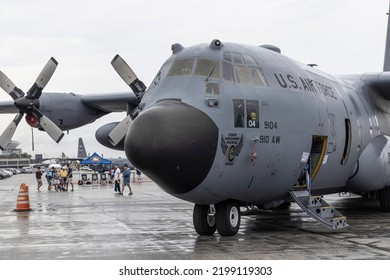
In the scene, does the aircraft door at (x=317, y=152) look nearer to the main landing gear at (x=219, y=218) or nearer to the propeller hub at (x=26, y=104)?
the main landing gear at (x=219, y=218)

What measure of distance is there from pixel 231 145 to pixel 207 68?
1.62m

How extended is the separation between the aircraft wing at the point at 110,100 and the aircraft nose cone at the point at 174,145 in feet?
33.0

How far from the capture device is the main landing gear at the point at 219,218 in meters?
11.3

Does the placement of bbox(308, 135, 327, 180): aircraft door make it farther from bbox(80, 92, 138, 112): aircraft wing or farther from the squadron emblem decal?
bbox(80, 92, 138, 112): aircraft wing

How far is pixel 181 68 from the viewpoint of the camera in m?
11.3

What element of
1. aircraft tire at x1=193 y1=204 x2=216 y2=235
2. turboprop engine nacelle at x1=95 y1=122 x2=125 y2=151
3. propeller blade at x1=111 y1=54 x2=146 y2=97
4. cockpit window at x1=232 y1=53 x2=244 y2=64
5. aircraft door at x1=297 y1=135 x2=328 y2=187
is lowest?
aircraft tire at x1=193 y1=204 x2=216 y2=235

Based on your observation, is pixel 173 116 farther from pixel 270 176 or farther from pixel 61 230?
pixel 61 230

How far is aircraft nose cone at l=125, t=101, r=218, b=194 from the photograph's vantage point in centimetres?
985

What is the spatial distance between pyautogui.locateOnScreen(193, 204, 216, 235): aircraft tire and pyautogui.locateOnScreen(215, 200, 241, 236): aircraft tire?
410 millimetres

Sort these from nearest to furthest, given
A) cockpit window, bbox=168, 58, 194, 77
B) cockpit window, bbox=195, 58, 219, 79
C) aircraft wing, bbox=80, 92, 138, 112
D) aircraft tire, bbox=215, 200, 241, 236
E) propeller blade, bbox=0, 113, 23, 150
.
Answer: cockpit window, bbox=195, 58, 219, 79
cockpit window, bbox=168, 58, 194, 77
aircraft tire, bbox=215, 200, 241, 236
propeller blade, bbox=0, 113, 23, 150
aircraft wing, bbox=80, 92, 138, 112

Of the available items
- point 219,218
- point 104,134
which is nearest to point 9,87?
point 104,134

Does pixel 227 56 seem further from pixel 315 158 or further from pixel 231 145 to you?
pixel 315 158

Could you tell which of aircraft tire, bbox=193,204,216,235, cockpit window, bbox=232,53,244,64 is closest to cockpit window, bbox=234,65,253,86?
cockpit window, bbox=232,53,244,64

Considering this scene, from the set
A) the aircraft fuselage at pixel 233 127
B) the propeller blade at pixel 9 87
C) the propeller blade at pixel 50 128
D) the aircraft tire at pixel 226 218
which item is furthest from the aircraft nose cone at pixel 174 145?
the propeller blade at pixel 9 87
